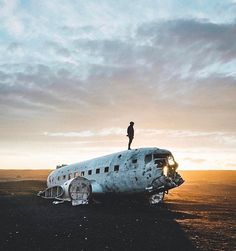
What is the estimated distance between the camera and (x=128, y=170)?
80.7ft

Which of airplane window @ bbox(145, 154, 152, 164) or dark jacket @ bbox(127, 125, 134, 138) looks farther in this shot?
dark jacket @ bbox(127, 125, 134, 138)

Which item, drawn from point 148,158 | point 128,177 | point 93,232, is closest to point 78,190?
point 128,177

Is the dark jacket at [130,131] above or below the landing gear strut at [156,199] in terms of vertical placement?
above

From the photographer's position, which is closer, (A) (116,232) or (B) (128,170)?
(A) (116,232)

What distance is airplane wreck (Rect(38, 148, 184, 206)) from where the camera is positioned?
2278cm

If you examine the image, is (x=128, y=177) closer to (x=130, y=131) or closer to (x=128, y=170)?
(x=128, y=170)

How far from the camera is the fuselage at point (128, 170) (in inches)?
911

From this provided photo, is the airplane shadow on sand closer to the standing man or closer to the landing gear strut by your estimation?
the landing gear strut

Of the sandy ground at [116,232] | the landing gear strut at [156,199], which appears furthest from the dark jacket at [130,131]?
the sandy ground at [116,232]

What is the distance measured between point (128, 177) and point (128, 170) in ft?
1.80

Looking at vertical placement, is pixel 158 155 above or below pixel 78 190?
above

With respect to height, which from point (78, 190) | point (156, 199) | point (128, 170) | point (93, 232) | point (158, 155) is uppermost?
point (158, 155)

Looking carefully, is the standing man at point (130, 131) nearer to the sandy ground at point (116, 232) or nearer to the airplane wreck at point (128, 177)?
the airplane wreck at point (128, 177)

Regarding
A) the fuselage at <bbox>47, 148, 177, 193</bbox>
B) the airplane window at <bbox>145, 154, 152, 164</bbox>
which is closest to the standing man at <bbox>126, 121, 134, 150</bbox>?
the fuselage at <bbox>47, 148, 177, 193</bbox>
